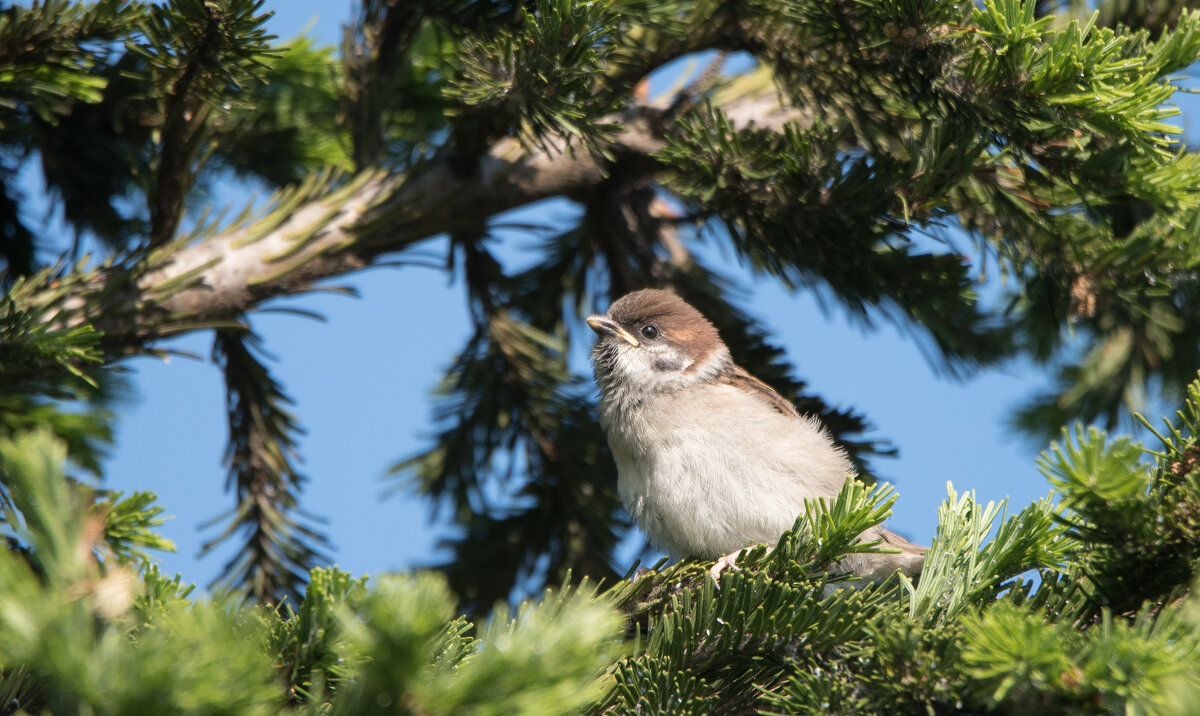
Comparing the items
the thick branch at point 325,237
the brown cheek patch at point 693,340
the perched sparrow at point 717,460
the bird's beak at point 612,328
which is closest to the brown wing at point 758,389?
the perched sparrow at point 717,460

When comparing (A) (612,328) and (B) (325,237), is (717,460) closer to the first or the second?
(A) (612,328)

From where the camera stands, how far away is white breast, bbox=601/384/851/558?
125 inches

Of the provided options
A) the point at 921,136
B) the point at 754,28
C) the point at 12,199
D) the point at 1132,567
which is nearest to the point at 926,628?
the point at 1132,567

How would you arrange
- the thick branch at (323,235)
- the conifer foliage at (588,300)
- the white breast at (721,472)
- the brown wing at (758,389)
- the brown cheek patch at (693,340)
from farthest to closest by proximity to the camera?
the brown cheek patch at (693,340) → the brown wing at (758,389) → the white breast at (721,472) → the thick branch at (323,235) → the conifer foliage at (588,300)

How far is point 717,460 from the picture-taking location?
325 cm

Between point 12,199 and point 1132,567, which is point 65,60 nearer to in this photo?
point 12,199

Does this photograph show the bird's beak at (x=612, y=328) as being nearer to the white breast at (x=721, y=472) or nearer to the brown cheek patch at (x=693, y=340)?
the brown cheek patch at (x=693, y=340)

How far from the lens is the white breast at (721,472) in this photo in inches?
125

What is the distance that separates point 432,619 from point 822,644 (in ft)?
3.25

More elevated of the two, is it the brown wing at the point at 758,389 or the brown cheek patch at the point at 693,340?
the brown cheek patch at the point at 693,340

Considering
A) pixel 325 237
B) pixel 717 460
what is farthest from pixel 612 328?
pixel 325 237

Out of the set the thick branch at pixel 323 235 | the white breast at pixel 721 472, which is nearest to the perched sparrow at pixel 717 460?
the white breast at pixel 721 472

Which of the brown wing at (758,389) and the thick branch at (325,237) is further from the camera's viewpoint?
the brown wing at (758,389)

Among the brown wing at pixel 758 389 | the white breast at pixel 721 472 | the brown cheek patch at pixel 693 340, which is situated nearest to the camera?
the white breast at pixel 721 472
